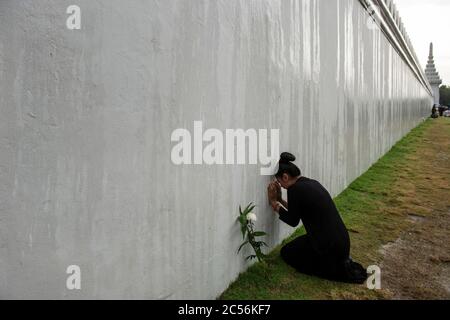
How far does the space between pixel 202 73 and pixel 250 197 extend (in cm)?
132

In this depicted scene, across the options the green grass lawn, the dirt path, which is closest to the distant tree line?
the green grass lawn

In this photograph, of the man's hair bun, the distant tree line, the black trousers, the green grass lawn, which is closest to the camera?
the green grass lawn

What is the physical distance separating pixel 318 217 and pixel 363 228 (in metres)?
1.69

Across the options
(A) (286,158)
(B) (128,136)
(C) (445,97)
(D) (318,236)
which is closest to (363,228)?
(D) (318,236)

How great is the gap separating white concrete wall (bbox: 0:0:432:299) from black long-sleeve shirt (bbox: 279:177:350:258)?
13.9 inches

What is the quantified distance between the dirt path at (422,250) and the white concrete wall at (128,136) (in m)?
1.29

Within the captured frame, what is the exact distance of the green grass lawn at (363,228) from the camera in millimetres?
3123

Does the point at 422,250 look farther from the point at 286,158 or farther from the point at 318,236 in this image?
the point at 286,158

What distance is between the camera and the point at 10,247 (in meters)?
1.48

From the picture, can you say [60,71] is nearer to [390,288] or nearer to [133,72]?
[133,72]

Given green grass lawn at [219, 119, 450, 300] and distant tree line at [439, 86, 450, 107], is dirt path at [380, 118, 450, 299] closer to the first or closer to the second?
green grass lawn at [219, 119, 450, 300]

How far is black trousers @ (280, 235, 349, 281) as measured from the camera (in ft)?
11.2

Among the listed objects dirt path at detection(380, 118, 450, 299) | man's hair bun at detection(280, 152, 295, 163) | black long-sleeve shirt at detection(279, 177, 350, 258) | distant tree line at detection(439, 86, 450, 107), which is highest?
distant tree line at detection(439, 86, 450, 107)

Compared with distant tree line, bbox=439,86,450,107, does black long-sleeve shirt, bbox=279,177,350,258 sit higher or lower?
lower
